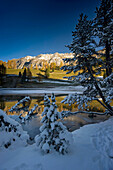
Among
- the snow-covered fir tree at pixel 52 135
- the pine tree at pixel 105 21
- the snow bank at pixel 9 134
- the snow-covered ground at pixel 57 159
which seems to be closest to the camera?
the snow-covered ground at pixel 57 159

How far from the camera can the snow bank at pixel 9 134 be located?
3571 mm

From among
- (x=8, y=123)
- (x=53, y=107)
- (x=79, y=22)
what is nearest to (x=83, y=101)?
(x=53, y=107)

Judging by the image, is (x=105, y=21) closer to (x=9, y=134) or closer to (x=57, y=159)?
(x=57, y=159)

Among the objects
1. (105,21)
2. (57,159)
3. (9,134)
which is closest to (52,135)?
(57,159)

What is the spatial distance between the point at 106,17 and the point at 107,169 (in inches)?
361

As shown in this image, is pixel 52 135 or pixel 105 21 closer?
pixel 52 135

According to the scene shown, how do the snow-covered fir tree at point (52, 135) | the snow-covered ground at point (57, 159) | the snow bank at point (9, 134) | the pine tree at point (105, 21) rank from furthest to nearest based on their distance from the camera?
the pine tree at point (105, 21) < the snow bank at point (9, 134) < the snow-covered fir tree at point (52, 135) < the snow-covered ground at point (57, 159)

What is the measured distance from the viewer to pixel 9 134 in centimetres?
376

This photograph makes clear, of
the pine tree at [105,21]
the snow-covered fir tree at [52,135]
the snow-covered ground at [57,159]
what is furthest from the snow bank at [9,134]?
the pine tree at [105,21]

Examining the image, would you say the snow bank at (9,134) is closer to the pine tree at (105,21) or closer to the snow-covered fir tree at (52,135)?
the snow-covered fir tree at (52,135)

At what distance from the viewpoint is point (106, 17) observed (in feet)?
22.9

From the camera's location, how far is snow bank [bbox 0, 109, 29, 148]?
11.7ft

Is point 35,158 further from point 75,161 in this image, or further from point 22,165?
point 75,161

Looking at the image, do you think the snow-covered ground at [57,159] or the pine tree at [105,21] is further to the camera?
the pine tree at [105,21]
